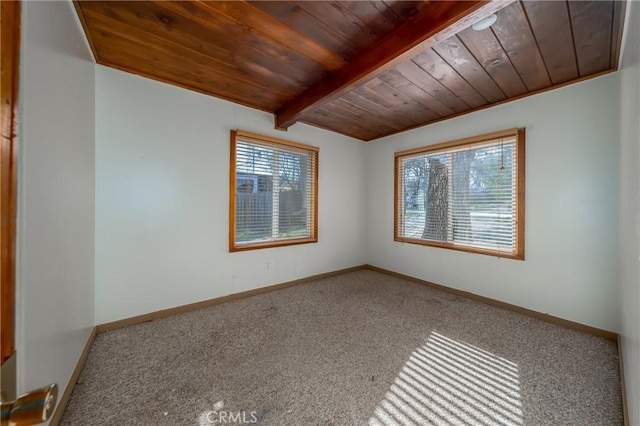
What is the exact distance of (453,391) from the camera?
1492 mm

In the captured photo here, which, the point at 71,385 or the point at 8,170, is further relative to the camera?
the point at 71,385

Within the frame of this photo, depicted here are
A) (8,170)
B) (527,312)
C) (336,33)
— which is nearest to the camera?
(8,170)

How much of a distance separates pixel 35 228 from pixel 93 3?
4.78 feet

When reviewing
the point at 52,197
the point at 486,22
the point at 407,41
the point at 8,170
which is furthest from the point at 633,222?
the point at 52,197

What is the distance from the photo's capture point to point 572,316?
2270mm

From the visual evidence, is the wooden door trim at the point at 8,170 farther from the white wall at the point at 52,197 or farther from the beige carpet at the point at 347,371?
the beige carpet at the point at 347,371

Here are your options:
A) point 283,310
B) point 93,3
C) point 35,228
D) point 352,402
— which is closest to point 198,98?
point 93,3

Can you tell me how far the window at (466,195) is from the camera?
265 centimetres

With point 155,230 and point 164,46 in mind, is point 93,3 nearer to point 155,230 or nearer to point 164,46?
point 164,46

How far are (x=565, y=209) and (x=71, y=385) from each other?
4095 millimetres

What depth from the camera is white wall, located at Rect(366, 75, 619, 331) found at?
2104mm

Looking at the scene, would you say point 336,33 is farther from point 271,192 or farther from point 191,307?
point 191,307

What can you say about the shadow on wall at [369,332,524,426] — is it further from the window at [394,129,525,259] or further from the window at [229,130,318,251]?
the window at [229,130,318,251]

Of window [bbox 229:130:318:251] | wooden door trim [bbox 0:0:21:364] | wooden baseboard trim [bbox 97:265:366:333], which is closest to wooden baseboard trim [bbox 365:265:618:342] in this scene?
wooden baseboard trim [bbox 97:265:366:333]
